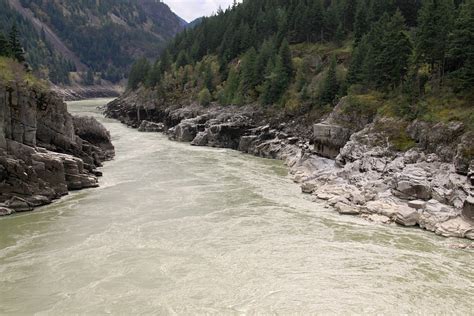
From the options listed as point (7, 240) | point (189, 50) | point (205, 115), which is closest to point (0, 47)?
point (7, 240)

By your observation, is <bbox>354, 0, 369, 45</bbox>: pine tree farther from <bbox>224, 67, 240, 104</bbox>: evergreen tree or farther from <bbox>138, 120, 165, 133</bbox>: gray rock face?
<bbox>138, 120, 165, 133</bbox>: gray rock face

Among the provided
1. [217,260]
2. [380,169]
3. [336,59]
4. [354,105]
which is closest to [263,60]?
[336,59]

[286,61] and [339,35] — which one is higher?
[339,35]

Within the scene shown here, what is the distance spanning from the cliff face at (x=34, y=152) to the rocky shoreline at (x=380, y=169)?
1827cm

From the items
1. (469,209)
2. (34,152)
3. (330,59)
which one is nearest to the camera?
(469,209)

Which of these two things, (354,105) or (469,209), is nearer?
(469,209)

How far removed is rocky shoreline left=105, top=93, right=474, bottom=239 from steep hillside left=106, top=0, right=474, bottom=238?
0.29 feet

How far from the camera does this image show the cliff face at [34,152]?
28.8 metres

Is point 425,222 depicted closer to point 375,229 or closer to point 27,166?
point 375,229

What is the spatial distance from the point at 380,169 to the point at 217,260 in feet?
60.9

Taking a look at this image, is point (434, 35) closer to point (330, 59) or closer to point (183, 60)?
point (330, 59)

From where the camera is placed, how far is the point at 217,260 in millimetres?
21328

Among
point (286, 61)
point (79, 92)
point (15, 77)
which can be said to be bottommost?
point (79, 92)

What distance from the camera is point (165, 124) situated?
82312 mm
